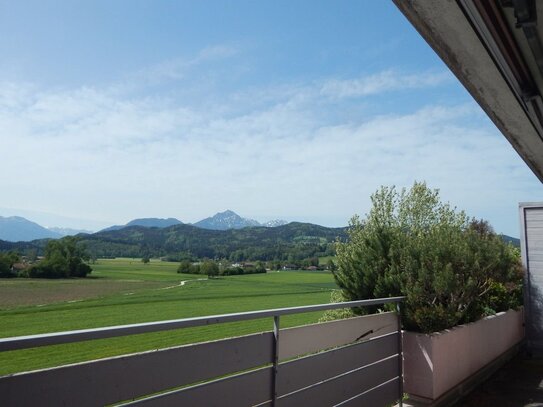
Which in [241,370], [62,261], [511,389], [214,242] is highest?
[214,242]

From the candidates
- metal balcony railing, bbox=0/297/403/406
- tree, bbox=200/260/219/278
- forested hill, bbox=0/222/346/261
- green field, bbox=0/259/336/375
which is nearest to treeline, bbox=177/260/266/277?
tree, bbox=200/260/219/278

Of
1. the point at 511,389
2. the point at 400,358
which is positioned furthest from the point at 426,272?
the point at 511,389

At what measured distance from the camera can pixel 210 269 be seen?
84.3 metres

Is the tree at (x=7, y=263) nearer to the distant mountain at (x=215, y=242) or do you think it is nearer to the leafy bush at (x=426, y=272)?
the distant mountain at (x=215, y=242)

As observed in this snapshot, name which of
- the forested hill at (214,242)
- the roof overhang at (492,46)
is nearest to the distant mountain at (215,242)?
the forested hill at (214,242)

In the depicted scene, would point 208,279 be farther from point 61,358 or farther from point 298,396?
point 298,396

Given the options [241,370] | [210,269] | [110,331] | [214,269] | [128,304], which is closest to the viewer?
[110,331]

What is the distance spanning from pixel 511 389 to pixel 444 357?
1.50 m

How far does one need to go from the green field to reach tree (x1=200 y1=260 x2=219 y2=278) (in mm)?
6354

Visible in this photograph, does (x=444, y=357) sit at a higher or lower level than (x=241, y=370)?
lower

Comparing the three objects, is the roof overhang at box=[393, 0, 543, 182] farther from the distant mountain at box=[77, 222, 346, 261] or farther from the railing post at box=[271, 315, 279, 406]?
→ the distant mountain at box=[77, 222, 346, 261]

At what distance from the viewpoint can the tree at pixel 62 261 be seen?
190ft

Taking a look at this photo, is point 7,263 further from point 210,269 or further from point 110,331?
point 110,331

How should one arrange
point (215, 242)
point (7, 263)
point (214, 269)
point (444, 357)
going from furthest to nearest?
point (215, 242), point (214, 269), point (7, 263), point (444, 357)
